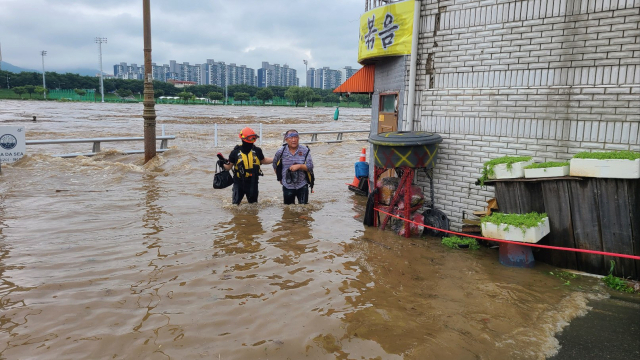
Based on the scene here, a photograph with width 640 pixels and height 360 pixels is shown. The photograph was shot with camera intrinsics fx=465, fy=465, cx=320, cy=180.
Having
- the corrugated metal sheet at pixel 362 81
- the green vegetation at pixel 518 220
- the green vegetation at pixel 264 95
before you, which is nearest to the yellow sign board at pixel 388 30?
the corrugated metal sheet at pixel 362 81

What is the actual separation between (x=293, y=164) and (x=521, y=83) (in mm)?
3918

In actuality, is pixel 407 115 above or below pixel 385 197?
above

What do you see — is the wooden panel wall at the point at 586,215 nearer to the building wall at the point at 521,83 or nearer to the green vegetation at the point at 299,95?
the building wall at the point at 521,83

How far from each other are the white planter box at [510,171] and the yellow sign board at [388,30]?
2718mm

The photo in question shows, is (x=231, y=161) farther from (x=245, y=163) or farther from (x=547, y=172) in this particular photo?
(x=547, y=172)

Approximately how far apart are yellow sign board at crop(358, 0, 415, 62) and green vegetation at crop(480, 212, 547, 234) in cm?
326

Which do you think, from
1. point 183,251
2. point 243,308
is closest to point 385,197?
point 183,251

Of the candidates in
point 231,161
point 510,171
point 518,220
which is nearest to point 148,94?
point 231,161

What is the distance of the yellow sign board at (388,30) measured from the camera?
7582 mm

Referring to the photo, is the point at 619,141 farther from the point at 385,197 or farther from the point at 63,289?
the point at 63,289

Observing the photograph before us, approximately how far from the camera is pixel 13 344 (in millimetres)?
3631

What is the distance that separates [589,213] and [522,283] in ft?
3.53

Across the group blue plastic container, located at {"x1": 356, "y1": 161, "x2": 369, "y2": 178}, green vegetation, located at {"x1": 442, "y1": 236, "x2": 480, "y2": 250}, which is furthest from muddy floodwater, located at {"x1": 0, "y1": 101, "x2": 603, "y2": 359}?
blue plastic container, located at {"x1": 356, "y1": 161, "x2": 369, "y2": 178}

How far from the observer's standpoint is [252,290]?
16.0ft
